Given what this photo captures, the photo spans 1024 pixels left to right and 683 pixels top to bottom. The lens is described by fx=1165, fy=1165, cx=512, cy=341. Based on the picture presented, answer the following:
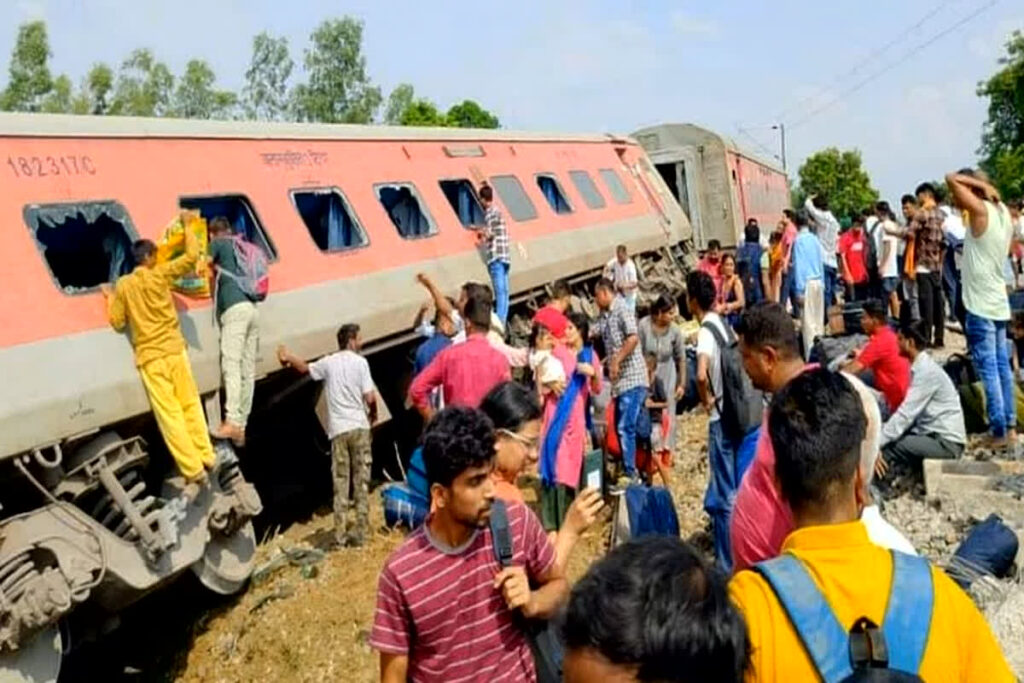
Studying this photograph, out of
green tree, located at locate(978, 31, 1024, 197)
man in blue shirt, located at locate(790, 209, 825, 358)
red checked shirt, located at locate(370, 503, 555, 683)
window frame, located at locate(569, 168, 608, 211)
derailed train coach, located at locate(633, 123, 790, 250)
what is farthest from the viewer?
green tree, located at locate(978, 31, 1024, 197)

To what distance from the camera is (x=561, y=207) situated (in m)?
14.2

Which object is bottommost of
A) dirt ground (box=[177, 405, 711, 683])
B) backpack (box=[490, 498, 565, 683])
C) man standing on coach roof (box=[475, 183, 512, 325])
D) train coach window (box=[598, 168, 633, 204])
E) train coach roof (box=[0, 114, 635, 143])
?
dirt ground (box=[177, 405, 711, 683])

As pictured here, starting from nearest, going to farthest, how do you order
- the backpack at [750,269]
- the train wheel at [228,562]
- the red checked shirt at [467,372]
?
the red checked shirt at [467,372] < the train wheel at [228,562] < the backpack at [750,269]

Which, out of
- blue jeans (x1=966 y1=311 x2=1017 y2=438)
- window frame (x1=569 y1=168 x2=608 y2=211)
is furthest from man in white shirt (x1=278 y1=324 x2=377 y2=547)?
window frame (x1=569 y1=168 x2=608 y2=211)

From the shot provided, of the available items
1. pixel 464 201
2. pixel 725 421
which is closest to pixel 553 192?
pixel 464 201

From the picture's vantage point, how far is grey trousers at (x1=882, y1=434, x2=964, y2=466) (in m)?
6.94

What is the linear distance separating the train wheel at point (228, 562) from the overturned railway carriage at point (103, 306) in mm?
12

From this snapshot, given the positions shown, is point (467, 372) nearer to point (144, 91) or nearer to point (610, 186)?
point (610, 186)

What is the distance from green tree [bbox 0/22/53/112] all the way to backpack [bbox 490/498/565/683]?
37.9 metres

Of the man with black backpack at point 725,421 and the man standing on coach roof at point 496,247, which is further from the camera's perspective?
the man standing on coach roof at point 496,247

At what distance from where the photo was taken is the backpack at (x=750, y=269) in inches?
550

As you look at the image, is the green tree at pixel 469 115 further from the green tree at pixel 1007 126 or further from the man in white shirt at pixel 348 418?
the man in white shirt at pixel 348 418

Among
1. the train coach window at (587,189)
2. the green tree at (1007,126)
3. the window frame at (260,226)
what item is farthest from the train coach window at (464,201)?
the green tree at (1007,126)

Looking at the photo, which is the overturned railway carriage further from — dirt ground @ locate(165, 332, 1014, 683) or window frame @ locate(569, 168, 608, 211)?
window frame @ locate(569, 168, 608, 211)
